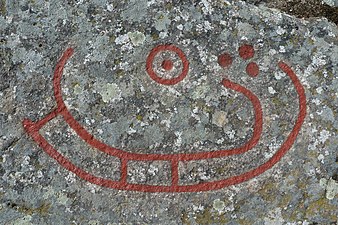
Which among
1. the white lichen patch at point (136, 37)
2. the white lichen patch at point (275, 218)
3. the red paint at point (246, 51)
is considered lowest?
the white lichen patch at point (275, 218)

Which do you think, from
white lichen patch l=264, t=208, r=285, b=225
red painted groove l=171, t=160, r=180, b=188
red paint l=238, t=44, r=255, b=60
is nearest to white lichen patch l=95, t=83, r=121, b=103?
red painted groove l=171, t=160, r=180, b=188

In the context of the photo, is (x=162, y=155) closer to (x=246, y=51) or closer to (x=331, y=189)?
(x=246, y=51)

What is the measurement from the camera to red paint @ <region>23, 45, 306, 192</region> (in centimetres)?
→ 202

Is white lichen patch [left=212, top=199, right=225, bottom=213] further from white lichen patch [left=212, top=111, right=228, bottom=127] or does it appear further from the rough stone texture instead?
white lichen patch [left=212, top=111, right=228, bottom=127]

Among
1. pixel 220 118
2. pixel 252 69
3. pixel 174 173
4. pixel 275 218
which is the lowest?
pixel 275 218

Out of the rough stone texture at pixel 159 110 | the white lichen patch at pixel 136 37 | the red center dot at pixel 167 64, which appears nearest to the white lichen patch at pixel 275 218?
the rough stone texture at pixel 159 110

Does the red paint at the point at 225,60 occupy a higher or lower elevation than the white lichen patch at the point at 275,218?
higher

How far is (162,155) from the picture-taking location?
204 cm

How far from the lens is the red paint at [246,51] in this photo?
2.09 m

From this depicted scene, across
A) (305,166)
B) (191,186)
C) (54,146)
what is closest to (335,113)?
(305,166)

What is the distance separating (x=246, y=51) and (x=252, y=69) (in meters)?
0.07

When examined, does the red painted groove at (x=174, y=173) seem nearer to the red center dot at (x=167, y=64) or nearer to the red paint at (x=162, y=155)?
the red paint at (x=162, y=155)

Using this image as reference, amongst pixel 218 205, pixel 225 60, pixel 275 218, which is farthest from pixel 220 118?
pixel 275 218

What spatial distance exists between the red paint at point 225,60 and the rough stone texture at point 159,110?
0.02m
